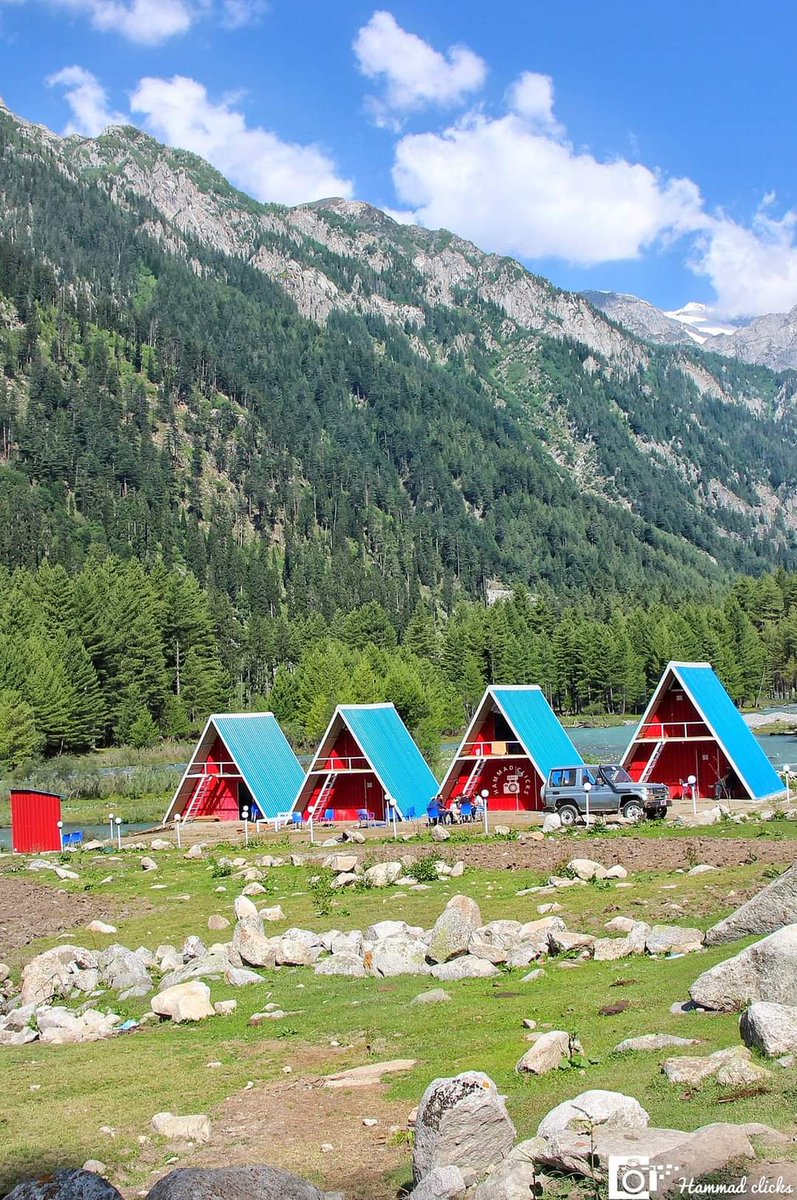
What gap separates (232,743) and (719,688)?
67.3ft

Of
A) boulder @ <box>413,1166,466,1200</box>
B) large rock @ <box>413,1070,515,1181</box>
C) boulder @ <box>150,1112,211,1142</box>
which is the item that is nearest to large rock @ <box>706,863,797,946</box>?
large rock @ <box>413,1070,515,1181</box>

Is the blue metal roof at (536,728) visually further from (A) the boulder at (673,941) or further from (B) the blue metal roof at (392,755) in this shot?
(A) the boulder at (673,941)

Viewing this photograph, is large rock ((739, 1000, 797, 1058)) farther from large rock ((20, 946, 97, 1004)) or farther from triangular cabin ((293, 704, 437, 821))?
triangular cabin ((293, 704, 437, 821))

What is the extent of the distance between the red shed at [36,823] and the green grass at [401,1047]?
2832 centimetres

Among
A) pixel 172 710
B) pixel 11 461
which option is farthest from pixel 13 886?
pixel 11 461

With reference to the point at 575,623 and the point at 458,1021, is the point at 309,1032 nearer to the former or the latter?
the point at 458,1021

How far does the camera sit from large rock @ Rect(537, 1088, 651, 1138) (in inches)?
324

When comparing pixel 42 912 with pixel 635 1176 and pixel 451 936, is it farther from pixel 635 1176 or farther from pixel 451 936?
pixel 635 1176

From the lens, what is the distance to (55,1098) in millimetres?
12312

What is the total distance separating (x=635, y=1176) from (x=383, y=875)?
2043cm

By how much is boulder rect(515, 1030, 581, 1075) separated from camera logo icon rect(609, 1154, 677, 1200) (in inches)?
142

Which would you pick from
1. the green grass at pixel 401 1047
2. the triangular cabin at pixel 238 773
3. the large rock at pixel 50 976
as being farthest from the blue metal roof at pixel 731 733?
the large rock at pixel 50 976

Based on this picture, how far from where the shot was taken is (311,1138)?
10.3 m

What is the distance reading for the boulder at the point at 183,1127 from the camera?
10.7 m
